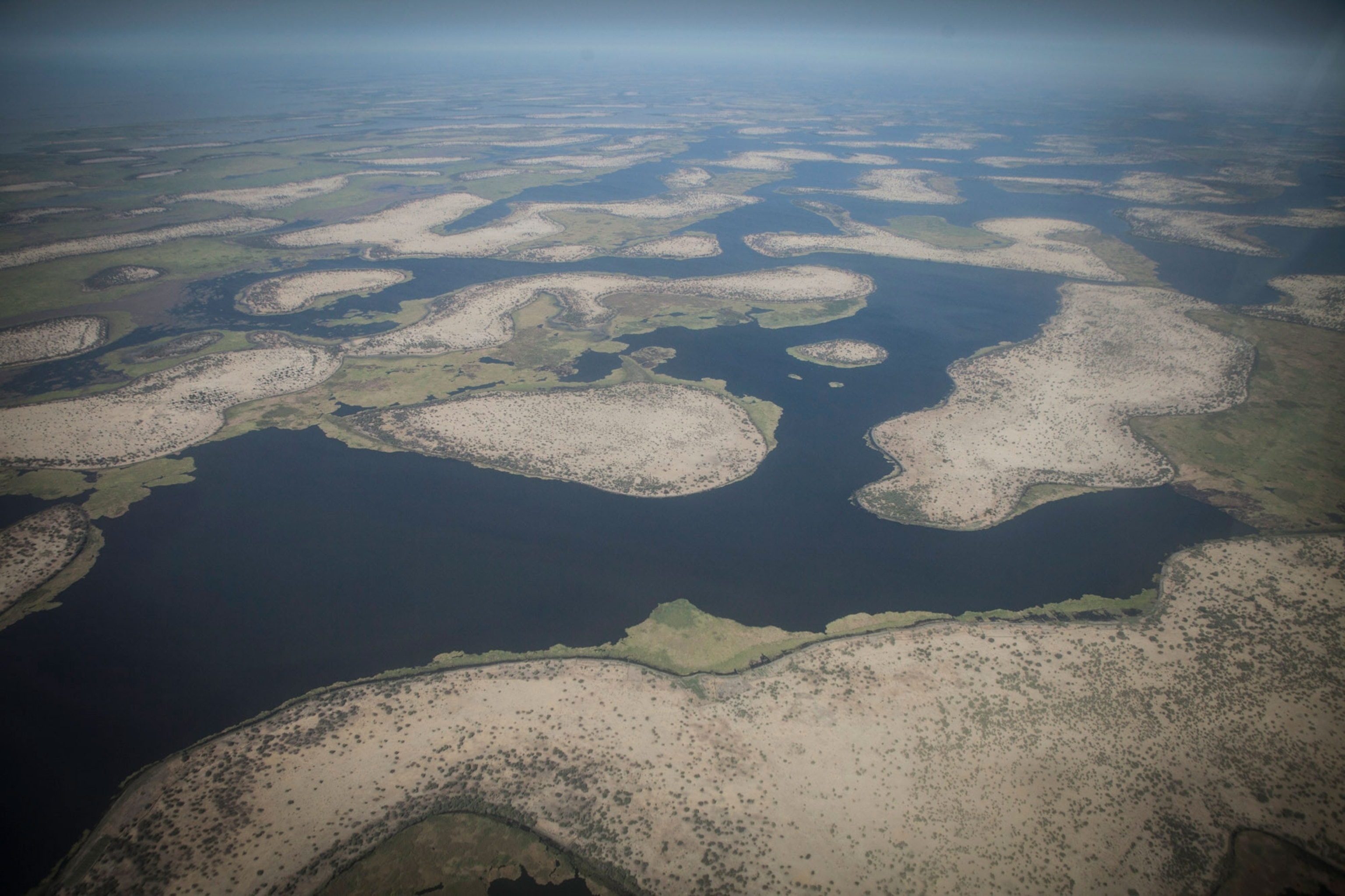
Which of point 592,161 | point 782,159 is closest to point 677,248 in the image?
point 592,161

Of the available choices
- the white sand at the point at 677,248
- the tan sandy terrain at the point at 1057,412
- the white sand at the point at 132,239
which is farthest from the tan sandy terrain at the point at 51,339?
the tan sandy terrain at the point at 1057,412

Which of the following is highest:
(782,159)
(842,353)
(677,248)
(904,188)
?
(782,159)

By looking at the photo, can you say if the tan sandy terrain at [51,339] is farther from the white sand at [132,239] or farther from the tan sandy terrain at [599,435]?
the tan sandy terrain at [599,435]

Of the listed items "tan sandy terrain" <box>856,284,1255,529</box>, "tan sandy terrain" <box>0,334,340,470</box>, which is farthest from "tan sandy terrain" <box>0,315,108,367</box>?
"tan sandy terrain" <box>856,284,1255,529</box>

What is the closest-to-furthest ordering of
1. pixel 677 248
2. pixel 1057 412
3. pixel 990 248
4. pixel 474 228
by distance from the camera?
pixel 1057 412
pixel 677 248
pixel 990 248
pixel 474 228

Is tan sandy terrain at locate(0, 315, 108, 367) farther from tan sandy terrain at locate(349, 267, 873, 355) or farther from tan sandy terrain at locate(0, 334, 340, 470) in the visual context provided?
tan sandy terrain at locate(349, 267, 873, 355)

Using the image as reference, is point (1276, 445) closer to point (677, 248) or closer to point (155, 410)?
Result: point (677, 248)
